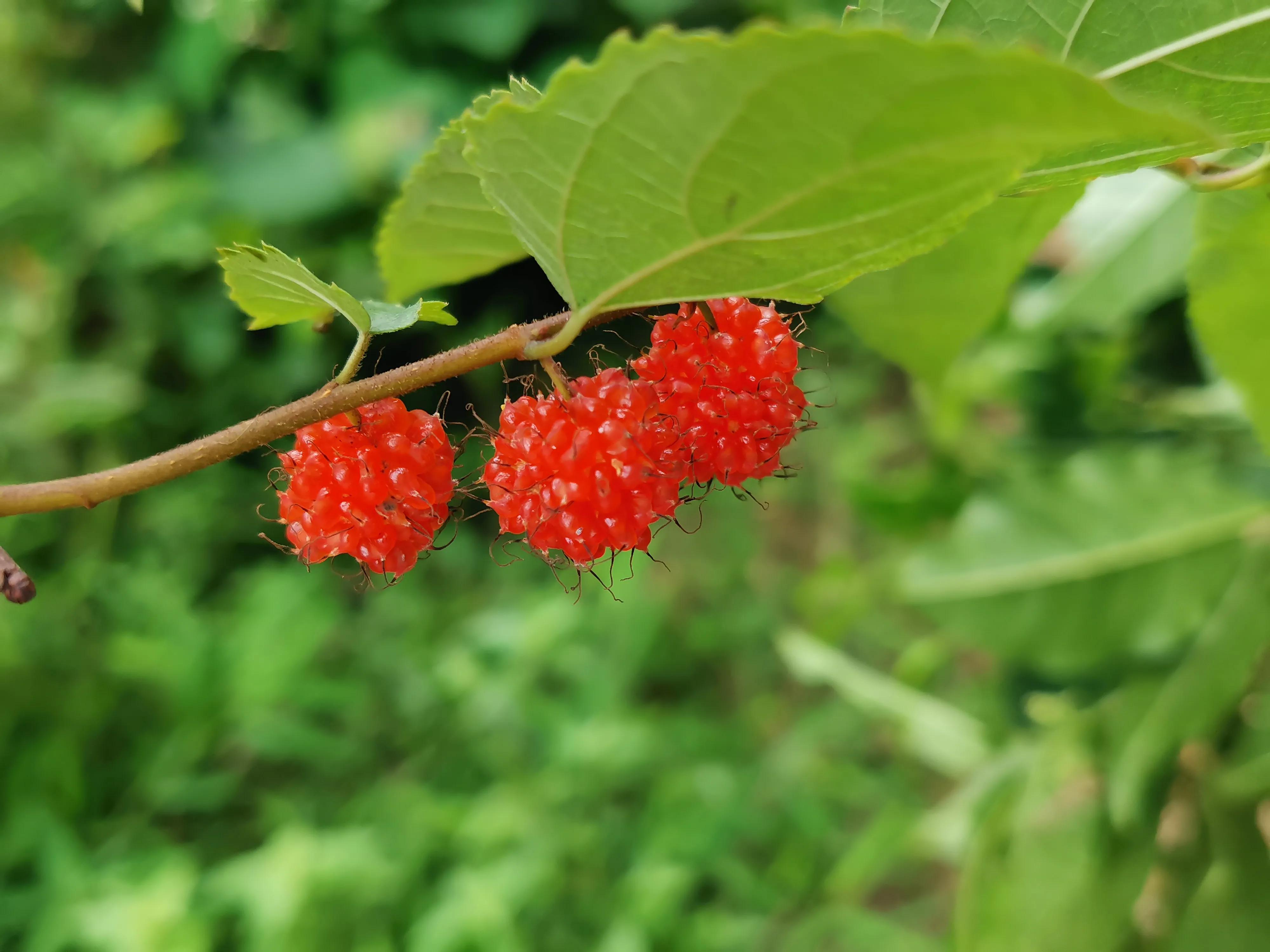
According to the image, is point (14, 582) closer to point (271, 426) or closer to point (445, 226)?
point (271, 426)

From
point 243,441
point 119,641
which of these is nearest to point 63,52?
point 119,641

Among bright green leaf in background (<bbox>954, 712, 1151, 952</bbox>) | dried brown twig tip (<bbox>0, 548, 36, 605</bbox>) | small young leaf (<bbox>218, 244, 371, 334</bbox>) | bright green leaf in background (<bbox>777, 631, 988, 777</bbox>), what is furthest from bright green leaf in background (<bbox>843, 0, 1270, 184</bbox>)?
bright green leaf in background (<bbox>777, 631, 988, 777</bbox>)

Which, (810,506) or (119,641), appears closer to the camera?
(119,641)

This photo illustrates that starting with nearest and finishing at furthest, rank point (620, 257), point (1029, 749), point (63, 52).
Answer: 1. point (620, 257)
2. point (1029, 749)
3. point (63, 52)

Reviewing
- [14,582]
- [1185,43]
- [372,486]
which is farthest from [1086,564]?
[14,582]

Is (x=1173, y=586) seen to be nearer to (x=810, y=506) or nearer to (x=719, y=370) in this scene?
(x=719, y=370)

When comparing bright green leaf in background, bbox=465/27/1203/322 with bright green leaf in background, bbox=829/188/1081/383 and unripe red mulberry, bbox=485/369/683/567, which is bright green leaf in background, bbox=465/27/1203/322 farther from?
bright green leaf in background, bbox=829/188/1081/383
